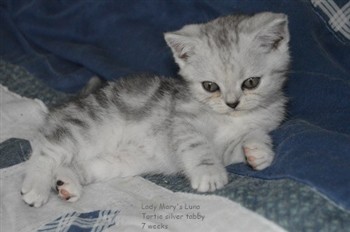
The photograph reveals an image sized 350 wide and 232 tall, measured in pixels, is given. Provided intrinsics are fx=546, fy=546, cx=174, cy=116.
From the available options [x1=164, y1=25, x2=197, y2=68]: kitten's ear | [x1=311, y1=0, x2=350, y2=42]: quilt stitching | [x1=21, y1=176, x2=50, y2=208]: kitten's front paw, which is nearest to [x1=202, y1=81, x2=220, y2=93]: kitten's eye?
[x1=164, y1=25, x2=197, y2=68]: kitten's ear

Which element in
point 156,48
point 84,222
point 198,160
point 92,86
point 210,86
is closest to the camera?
point 84,222

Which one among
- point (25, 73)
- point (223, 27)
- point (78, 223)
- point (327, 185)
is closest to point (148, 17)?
point (25, 73)

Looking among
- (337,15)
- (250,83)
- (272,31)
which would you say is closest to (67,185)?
(250,83)

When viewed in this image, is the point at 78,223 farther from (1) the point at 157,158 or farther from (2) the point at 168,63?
(2) the point at 168,63

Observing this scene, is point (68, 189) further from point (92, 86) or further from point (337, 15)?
point (337, 15)

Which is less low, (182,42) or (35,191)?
(182,42)

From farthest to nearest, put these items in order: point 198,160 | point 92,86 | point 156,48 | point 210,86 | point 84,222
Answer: point 156,48 → point 92,86 → point 210,86 → point 198,160 → point 84,222

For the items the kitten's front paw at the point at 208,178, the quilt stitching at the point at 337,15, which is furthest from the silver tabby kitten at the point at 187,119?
the quilt stitching at the point at 337,15

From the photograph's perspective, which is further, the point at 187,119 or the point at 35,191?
the point at 187,119
